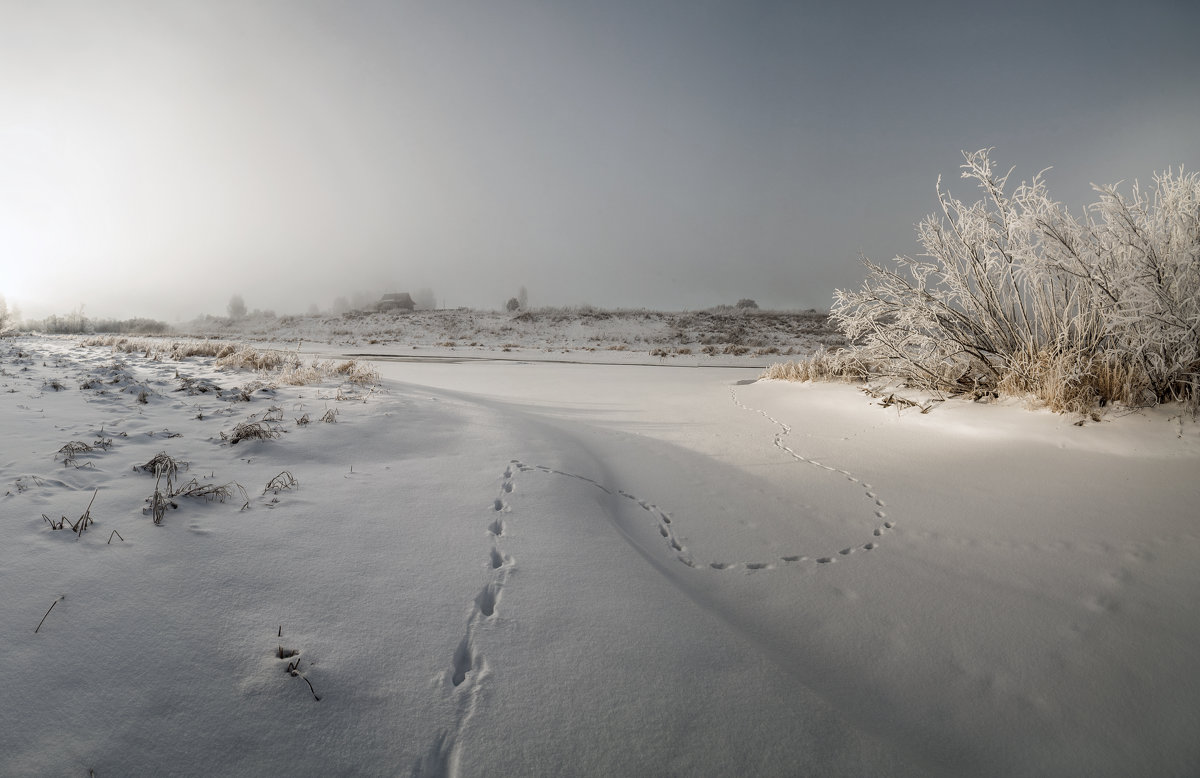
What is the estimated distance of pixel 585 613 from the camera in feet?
6.91

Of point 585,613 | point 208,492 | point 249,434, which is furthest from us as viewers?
point 249,434

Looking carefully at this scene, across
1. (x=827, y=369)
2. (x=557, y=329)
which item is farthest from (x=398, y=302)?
(x=827, y=369)

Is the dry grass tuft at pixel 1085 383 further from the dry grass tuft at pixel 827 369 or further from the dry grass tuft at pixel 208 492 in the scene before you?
the dry grass tuft at pixel 208 492

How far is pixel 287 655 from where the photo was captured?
1672 mm

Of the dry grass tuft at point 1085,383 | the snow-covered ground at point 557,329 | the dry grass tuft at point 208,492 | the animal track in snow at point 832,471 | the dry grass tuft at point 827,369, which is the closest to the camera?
the dry grass tuft at point 208,492

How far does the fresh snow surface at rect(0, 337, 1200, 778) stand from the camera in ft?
4.77

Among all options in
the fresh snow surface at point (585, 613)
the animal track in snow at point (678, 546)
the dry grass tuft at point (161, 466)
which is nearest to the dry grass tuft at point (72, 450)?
the fresh snow surface at point (585, 613)

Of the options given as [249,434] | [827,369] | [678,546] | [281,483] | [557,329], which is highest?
[557,329]

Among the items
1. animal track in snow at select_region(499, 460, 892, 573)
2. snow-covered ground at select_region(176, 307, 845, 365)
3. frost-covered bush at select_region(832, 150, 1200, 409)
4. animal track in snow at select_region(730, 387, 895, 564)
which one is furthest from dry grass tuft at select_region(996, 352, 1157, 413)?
snow-covered ground at select_region(176, 307, 845, 365)

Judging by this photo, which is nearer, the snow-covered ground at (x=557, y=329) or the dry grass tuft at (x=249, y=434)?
the dry grass tuft at (x=249, y=434)

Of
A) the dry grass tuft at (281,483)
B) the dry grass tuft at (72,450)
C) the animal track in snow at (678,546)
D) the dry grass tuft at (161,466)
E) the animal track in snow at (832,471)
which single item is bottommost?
the animal track in snow at (678,546)

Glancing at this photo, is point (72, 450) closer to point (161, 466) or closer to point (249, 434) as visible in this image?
point (161, 466)

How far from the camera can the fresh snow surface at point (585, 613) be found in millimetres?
1455

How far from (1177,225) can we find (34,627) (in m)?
7.93
